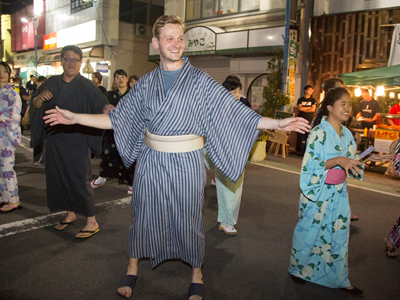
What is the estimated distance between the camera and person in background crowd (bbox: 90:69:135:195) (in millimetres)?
6043

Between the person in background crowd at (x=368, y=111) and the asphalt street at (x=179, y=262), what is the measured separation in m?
4.82

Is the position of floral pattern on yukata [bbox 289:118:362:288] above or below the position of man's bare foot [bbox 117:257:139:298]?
above

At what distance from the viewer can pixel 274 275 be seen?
11.2 ft

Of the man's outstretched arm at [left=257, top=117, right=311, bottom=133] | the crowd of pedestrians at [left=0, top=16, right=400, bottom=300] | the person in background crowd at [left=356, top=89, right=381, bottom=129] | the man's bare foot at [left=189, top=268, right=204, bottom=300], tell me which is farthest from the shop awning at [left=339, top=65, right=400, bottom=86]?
the man's bare foot at [left=189, top=268, right=204, bottom=300]

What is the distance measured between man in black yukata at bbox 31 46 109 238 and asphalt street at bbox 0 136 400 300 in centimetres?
39

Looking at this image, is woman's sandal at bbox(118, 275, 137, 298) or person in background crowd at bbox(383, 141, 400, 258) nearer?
woman's sandal at bbox(118, 275, 137, 298)

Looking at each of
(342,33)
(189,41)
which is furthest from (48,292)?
(189,41)

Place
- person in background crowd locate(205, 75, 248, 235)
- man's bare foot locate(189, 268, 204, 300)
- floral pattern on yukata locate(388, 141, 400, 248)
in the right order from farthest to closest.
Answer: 1. person in background crowd locate(205, 75, 248, 235)
2. floral pattern on yukata locate(388, 141, 400, 248)
3. man's bare foot locate(189, 268, 204, 300)

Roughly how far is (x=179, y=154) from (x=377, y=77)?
7.91m

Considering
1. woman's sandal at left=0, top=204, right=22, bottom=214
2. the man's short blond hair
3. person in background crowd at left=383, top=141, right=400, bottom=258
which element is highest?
the man's short blond hair

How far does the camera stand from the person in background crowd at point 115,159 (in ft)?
19.8

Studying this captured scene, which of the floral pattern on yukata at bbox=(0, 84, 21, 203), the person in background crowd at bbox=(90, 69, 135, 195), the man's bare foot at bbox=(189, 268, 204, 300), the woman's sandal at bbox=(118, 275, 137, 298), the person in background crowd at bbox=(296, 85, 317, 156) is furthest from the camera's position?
the person in background crowd at bbox=(296, 85, 317, 156)

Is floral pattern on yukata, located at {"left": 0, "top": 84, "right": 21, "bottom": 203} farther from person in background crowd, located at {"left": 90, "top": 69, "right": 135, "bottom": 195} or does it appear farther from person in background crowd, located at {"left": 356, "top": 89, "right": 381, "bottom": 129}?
person in background crowd, located at {"left": 356, "top": 89, "right": 381, "bottom": 129}

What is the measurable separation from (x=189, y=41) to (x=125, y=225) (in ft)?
44.8
